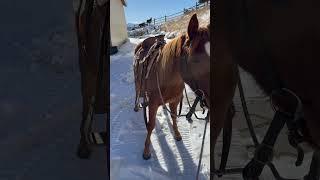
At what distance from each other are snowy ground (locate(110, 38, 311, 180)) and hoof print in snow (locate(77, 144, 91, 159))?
129mm

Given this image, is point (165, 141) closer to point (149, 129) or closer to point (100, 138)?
point (149, 129)

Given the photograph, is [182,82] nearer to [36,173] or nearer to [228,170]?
[228,170]

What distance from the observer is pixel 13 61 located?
0.69 m

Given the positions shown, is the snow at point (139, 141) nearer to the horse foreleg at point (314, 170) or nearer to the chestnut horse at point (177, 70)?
the chestnut horse at point (177, 70)

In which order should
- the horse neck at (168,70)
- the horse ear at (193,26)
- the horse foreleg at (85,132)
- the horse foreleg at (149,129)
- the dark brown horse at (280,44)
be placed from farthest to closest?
the horse neck at (168,70) → the horse foreleg at (149,129) → the horse ear at (193,26) → the horse foreleg at (85,132) → the dark brown horse at (280,44)

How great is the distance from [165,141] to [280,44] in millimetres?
482

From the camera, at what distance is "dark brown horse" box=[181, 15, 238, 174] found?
0.75 metres

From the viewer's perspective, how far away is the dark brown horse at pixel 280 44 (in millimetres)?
627

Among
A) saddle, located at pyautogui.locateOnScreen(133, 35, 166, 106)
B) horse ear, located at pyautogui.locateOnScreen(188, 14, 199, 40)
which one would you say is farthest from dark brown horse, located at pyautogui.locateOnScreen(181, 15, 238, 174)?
saddle, located at pyautogui.locateOnScreen(133, 35, 166, 106)

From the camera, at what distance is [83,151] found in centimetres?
74

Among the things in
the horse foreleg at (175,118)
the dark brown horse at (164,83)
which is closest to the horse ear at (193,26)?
the dark brown horse at (164,83)

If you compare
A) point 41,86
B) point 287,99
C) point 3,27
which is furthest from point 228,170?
point 3,27

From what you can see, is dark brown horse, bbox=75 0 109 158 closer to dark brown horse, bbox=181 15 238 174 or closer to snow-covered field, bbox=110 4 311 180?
snow-covered field, bbox=110 4 311 180

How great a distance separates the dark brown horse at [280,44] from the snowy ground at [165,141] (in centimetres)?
6
